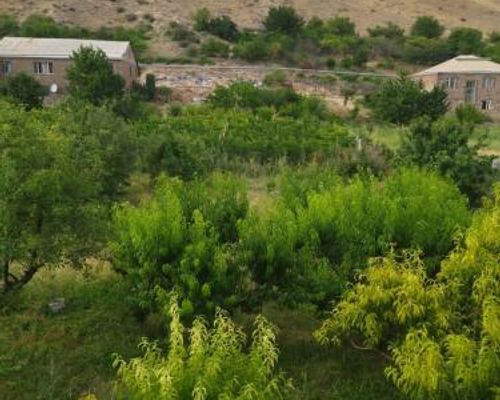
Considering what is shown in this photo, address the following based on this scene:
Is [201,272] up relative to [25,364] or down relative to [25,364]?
up

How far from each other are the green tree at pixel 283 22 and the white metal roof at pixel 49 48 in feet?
87.4

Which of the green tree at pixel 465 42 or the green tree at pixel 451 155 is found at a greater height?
the green tree at pixel 465 42

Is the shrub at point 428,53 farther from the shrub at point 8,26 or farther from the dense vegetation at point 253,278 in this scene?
the dense vegetation at point 253,278

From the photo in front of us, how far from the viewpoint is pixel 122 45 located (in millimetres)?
51094

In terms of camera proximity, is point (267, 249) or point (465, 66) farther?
point (465, 66)

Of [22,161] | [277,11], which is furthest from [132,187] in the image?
[277,11]

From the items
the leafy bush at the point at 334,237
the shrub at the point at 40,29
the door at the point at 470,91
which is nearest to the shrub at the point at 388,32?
the door at the point at 470,91

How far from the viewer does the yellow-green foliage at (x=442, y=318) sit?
7.49 metres

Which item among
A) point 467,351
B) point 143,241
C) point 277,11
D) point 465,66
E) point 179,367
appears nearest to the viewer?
point 179,367

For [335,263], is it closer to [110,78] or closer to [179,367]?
[179,367]

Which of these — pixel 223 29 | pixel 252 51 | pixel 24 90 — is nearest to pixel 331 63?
pixel 252 51

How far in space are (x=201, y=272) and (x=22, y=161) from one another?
4004 mm

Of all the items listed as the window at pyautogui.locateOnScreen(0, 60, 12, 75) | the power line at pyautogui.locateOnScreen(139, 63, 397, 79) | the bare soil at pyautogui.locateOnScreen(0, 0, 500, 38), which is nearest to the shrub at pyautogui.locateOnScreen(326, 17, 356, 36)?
the bare soil at pyautogui.locateOnScreen(0, 0, 500, 38)

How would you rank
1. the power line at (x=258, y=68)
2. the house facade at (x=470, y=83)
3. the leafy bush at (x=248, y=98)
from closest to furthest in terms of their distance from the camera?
the leafy bush at (x=248, y=98)
the house facade at (x=470, y=83)
the power line at (x=258, y=68)
